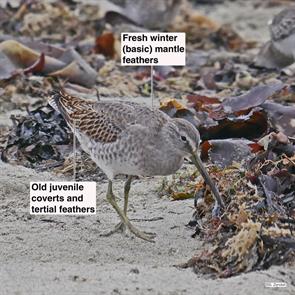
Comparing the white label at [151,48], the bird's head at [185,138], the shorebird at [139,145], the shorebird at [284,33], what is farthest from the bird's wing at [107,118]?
the shorebird at [284,33]

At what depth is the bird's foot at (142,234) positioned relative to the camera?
5.80 metres

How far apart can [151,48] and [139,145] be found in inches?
53.8

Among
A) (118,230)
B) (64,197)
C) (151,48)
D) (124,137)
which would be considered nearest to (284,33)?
(151,48)

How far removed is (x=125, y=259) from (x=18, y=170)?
5.77ft

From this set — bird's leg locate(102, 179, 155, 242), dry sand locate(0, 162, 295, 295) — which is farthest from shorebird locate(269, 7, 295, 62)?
bird's leg locate(102, 179, 155, 242)

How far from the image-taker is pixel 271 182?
5895 mm

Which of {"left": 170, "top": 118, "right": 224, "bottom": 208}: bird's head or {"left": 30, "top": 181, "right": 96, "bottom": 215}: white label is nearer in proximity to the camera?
{"left": 170, "top": 118, "right": 224, "bottom": 208}: bird's head

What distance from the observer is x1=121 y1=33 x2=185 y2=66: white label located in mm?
7000

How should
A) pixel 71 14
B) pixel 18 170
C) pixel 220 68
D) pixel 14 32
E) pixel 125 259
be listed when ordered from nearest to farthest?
1. pixel 125 259
2. pixel 18 170
3. pixel 220 68
4. pixel 14 32
5. pixel 71 14

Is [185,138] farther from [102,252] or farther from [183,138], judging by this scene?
[102,252]

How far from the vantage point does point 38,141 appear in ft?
24.5

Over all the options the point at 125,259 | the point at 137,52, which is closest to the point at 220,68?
the point at 137,52

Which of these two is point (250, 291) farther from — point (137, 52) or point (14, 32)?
point (14, 32)

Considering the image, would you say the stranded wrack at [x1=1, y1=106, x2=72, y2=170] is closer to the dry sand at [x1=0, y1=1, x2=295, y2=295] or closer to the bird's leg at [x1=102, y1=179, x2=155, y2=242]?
the dry sand at [x1=0, y1=1, x2=295, y2=295]
